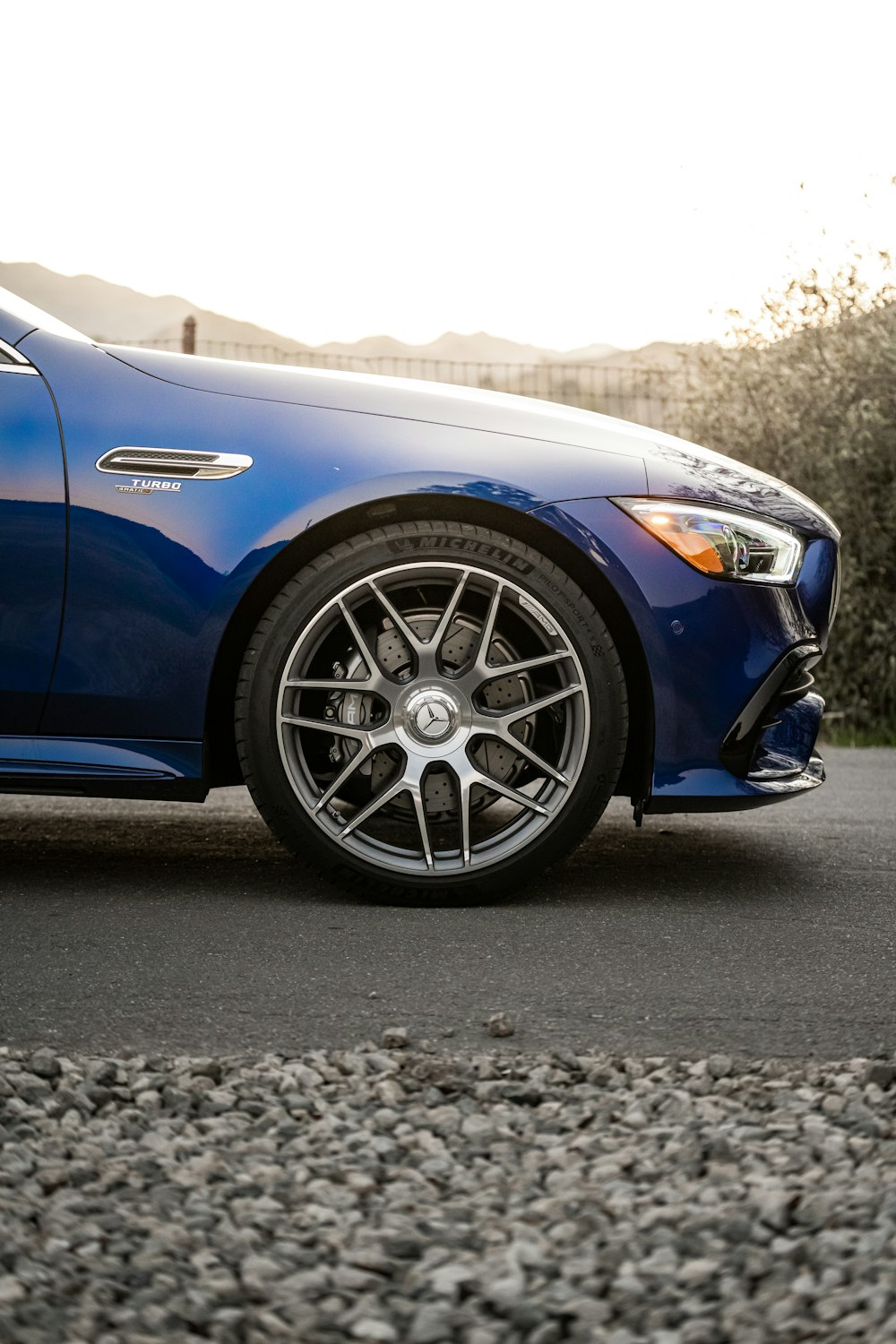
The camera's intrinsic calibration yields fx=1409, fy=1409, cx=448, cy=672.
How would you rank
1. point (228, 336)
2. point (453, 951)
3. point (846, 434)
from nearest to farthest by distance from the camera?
point (453, 951) < point (846, 434) < point (228, 336)

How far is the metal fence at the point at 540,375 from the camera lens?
29.1 feet

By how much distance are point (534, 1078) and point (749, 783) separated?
1.32 m

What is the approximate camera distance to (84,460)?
123 inches

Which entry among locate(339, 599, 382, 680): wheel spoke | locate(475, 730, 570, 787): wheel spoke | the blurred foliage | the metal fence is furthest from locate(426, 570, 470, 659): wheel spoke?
the metal fence

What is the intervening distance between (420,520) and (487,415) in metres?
0.31

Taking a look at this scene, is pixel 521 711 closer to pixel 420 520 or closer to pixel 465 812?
pixel 465 812

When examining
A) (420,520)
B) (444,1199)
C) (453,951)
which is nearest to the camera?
(444,1199)

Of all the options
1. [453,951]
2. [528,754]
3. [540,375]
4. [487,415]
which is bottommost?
[453,951]

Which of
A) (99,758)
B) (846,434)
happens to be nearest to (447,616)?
(99,758)

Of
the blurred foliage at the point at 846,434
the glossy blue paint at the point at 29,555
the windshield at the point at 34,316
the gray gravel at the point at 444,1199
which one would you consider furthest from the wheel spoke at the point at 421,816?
the blurred foliage at the point at 846,434

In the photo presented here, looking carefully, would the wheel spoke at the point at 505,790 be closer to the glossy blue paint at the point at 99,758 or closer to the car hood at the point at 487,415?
the glossy blue paint at the point at 99,758

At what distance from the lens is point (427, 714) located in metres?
3.14

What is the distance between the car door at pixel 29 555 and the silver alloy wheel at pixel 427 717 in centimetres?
54

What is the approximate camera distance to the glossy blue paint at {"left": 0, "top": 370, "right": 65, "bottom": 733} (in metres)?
3.10
